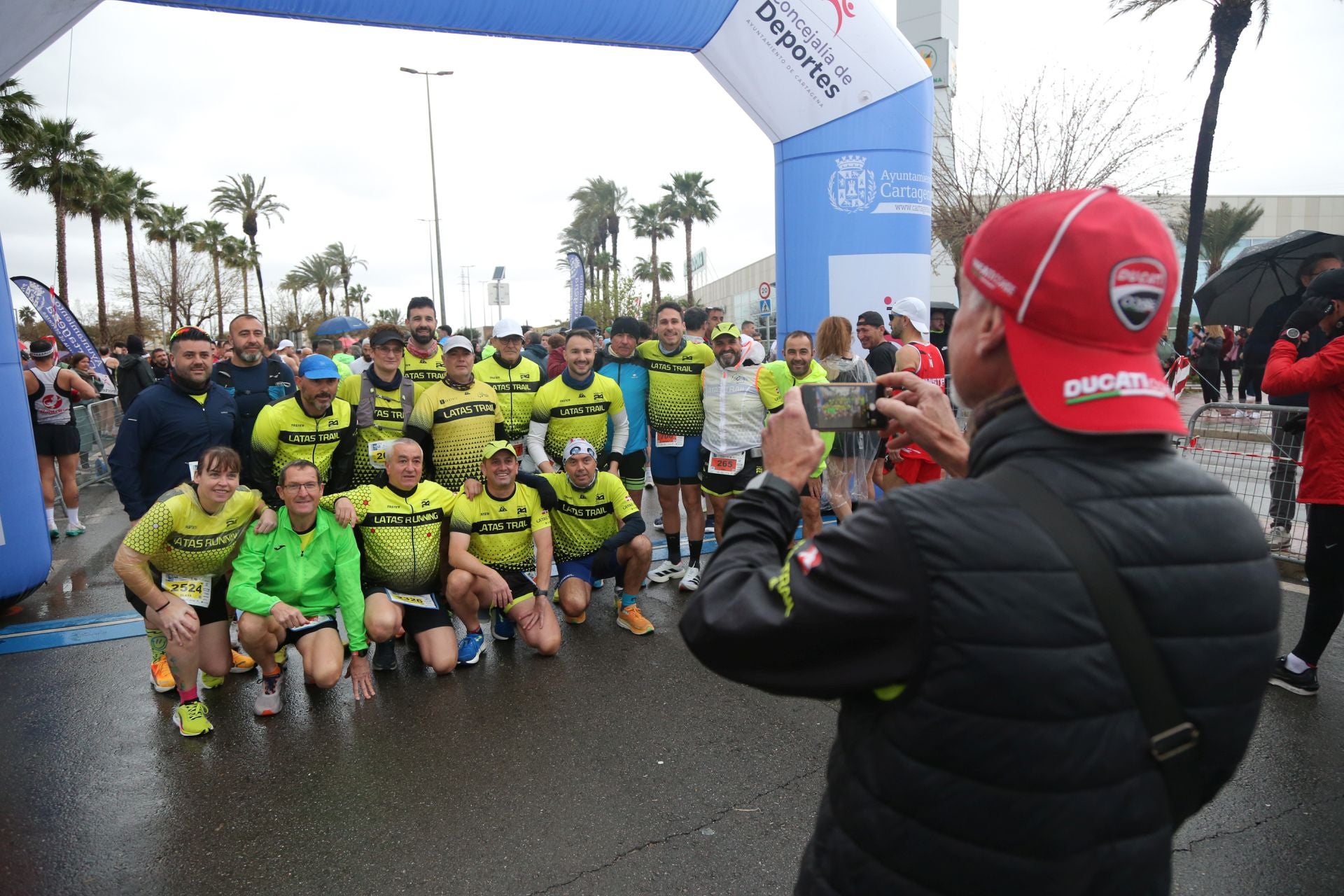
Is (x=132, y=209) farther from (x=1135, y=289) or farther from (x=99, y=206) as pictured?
(x=1135, y=289)

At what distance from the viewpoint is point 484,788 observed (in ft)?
11.6

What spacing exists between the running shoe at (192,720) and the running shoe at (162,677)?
494 millimetres

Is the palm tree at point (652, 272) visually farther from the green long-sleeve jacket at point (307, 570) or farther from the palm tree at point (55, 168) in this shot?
the green long-sleeve jacket at point (307, 570)

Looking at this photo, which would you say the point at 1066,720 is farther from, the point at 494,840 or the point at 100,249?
the point at 100,249

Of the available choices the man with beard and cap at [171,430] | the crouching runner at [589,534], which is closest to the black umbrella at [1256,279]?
the crouching runner at [589,534]

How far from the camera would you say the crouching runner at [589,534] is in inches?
220

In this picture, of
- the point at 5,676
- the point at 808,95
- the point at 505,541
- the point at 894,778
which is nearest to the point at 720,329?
the point at 505,541

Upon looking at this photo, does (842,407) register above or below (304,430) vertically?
above

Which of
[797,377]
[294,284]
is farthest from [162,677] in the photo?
[294,284]

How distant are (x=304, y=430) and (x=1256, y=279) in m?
9.55

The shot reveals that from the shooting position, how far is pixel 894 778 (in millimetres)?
1068

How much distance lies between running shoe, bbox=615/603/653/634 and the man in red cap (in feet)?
14.3

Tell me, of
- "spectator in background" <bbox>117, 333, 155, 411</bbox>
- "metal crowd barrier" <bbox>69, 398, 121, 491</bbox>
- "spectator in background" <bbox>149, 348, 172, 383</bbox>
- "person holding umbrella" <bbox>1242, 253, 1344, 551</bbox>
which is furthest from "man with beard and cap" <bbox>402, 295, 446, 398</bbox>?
"spectator in background" <bbox>149, 348, 172, 383</bbox>

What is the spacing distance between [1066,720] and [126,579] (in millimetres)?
4653
